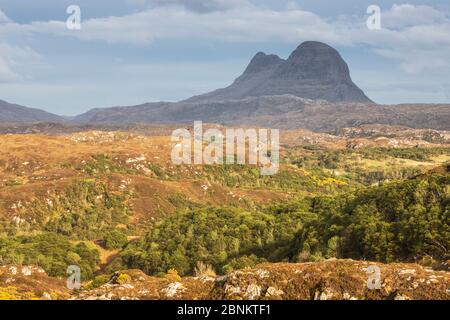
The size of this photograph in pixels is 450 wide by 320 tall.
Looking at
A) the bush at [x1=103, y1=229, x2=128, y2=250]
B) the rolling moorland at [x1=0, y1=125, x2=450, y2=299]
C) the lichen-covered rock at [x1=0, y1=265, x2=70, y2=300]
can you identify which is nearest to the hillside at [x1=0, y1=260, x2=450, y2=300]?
the rolling moorland at [x1=0, y1=125, x2=450, y2=299]

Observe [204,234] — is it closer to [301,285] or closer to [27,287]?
[27,287]

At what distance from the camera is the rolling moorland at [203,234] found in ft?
66.3

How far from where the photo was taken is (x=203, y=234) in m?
79.2

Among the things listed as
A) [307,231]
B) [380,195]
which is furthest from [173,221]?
[380,195]

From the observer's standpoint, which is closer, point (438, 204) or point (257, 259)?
point (438, 204)

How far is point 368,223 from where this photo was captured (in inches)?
1583

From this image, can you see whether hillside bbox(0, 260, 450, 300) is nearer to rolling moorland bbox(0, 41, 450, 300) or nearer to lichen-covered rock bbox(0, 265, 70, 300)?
rolling moorland bbox(0, 41, 450, 300)

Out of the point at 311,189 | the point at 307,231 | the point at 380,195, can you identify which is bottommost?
the point at 311,189

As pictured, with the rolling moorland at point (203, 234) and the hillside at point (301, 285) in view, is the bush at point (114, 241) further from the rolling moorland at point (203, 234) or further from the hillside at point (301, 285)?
the hillside at point (301, 285)

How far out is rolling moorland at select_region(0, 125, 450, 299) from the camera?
66.3 feet

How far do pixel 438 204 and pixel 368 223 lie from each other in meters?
5.38
